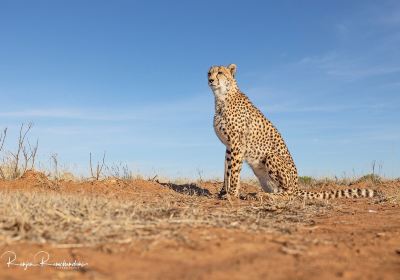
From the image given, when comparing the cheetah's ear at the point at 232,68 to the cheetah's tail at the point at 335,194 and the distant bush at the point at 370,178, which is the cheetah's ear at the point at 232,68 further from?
the distant bush at the point at 370,178

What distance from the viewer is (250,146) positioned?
8086 mm

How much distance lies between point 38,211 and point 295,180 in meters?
5.13

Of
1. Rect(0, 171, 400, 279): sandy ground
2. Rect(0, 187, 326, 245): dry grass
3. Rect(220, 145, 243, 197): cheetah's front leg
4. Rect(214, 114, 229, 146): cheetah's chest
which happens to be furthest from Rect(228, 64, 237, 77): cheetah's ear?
Rect(0, 171, 400, 279): sandy ground

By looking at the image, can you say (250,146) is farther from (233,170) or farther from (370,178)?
→ (370,178)

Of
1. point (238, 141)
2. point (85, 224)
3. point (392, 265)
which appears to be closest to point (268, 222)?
point (392, 265)

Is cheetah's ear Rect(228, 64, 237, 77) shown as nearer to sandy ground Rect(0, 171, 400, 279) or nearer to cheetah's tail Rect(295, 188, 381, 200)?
cheetah's tail Rect(295, 188, 381, 200)

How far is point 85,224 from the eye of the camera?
3.61 m
